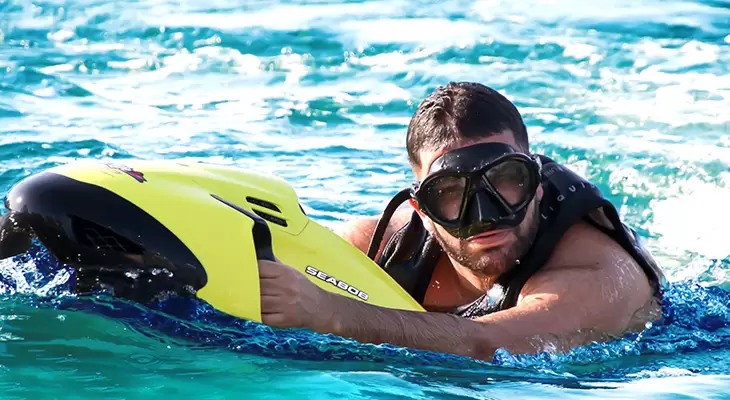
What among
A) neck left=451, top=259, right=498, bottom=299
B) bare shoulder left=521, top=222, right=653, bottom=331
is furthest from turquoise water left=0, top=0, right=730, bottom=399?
neck left=451, top=259, right=498, bottom=299

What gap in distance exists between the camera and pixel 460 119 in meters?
3.98

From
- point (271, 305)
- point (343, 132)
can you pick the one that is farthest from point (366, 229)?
point (343, 132)

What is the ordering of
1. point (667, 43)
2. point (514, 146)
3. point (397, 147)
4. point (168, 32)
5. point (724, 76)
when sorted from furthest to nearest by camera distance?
point (168, 32) < point (667, 43) < point (724, 76) < point (397, 147) < point (514, 146)

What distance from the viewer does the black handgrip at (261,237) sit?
3.52 m

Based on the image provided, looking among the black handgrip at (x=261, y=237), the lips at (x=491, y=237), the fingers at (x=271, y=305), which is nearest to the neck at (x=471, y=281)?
the lips at (x=491, y=237)

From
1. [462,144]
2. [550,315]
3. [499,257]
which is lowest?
[550,315]

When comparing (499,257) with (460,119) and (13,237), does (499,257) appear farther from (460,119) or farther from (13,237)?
(13,237)

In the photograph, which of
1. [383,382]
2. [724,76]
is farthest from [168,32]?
[383,382]

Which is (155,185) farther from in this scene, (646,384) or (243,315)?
(646,384)

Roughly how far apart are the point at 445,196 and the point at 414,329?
557 millimetres

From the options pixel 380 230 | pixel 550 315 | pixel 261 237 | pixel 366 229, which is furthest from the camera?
pixel 366 229

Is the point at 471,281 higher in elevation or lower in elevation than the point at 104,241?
lower

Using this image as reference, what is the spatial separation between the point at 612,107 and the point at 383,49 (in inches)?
114

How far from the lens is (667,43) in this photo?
1081 centimetres
